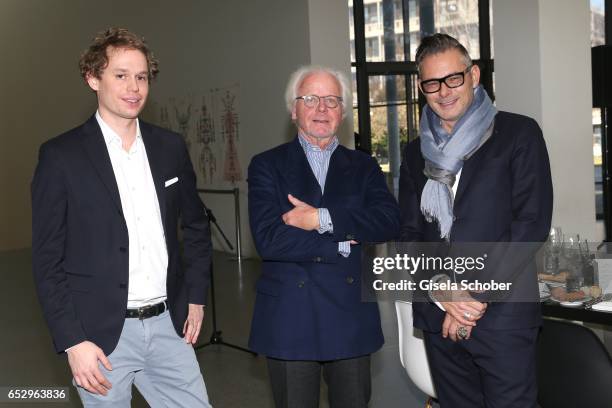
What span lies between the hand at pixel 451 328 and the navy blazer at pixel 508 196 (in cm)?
7

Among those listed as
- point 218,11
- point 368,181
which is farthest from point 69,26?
point 368,181

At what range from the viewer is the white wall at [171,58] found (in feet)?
30.1

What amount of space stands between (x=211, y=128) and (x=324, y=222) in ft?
30.3

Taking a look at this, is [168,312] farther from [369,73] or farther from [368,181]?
[369,73]

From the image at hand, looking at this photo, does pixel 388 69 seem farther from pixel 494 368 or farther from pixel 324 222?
pixel 494 368

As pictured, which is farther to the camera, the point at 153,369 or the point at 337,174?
the point at 337,174

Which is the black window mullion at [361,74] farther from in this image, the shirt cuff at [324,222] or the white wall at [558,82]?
the shirt cuff at [324,222]

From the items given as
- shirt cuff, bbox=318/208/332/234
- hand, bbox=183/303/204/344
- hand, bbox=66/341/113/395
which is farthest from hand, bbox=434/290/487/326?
hand, bbox=66/341/113/395

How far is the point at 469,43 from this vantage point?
1128cm

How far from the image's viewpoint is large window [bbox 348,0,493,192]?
34.6ft

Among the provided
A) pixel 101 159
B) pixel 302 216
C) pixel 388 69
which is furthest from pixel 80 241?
pixel 388 69

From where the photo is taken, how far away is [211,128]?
37.9ft

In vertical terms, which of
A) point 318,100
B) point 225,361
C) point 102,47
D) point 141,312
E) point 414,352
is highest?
point 102,47

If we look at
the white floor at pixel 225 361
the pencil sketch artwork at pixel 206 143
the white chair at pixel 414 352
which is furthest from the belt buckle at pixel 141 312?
the pencil sketch artwork at pixel 206 143
